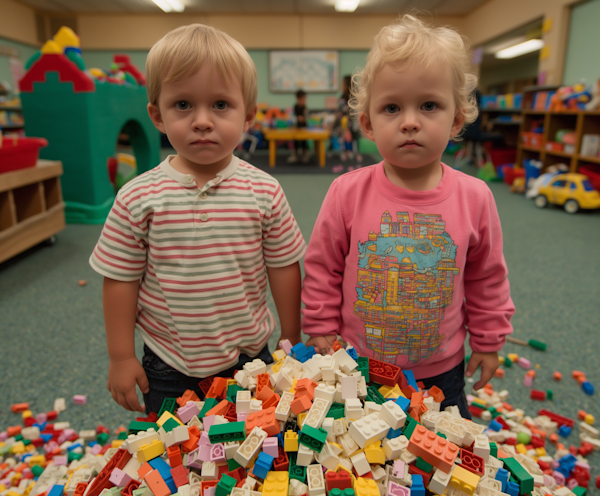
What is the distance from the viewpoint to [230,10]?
8250 mm

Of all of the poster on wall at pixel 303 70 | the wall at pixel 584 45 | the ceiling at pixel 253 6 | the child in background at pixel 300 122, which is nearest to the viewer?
the wall at pixel 584 45

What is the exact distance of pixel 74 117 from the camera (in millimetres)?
3123

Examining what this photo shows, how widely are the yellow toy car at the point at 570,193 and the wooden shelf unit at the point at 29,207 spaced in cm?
372

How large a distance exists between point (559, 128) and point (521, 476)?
4585mm

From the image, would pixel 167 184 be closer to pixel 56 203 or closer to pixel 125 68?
pixel 56 203

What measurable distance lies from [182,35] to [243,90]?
0.42 ft

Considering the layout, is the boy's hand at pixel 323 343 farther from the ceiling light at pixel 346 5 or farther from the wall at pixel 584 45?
the ceiling light at pixel 346 5

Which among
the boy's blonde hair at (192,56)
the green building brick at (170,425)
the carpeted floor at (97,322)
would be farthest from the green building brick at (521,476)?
the boy's blonde hair at (192,56)

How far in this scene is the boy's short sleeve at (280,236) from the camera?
840mm

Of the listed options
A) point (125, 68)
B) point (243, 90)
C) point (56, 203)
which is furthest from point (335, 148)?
point (243, 90)

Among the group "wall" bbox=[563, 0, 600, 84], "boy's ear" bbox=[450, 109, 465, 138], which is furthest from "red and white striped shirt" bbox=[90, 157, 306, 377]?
"wall" bbox=[563, 0, 600, 84]

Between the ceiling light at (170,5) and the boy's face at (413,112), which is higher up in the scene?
the ceiling light at (170,5)

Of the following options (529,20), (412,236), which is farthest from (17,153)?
(529,20)

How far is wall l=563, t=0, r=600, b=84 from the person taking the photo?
15.0ft
